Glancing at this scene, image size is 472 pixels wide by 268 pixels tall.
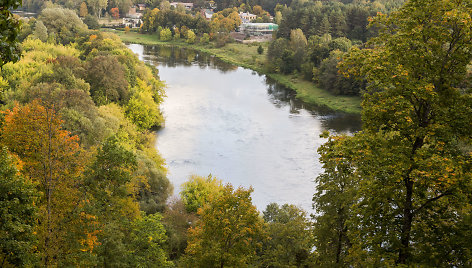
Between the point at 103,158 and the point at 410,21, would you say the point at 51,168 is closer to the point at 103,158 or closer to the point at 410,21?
the point at 103,158

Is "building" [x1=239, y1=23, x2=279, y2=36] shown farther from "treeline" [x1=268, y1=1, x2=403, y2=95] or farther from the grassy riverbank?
"treeline" [x1=268, y1=1, x2=403, y2=95]

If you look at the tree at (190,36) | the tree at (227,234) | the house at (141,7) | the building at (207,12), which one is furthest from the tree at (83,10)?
the tree at (227,234)

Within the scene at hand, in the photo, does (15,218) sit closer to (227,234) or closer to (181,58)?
(227,234)

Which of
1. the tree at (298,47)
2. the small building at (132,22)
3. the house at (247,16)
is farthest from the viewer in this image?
the house at (247,16)

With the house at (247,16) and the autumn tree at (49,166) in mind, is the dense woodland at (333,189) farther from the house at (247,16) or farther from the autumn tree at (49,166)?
the house at (247,16)

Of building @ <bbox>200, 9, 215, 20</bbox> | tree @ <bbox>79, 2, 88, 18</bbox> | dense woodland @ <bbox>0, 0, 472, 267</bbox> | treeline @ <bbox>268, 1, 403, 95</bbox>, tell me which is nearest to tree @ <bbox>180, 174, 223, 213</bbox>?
dense woodland @ <bbox>0, 0, 472, 267</bbox>

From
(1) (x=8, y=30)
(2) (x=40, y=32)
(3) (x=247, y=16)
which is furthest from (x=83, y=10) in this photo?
(1) (x=8, y=30)

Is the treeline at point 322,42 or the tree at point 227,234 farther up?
the treeline at point 322,42
